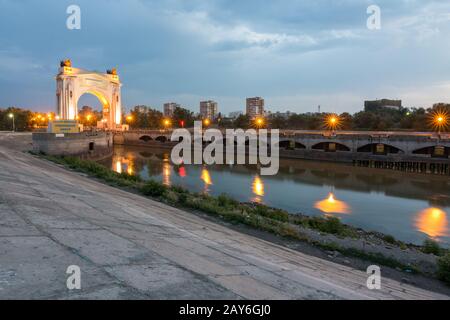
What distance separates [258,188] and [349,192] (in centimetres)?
847

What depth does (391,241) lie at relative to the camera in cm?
1506

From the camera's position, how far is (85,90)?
9044cm

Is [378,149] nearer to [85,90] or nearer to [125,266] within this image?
[125,266]


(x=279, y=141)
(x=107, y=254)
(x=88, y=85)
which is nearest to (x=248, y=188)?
(x=107, y=254)

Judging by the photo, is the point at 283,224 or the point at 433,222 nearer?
the point at 283,224

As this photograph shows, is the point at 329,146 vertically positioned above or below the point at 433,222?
above

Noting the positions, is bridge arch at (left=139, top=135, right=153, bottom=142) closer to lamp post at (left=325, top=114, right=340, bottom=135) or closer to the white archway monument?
the white archway monument

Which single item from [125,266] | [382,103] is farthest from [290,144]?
[382,103]

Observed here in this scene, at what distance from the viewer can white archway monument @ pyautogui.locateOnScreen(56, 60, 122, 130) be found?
85312 millimetres

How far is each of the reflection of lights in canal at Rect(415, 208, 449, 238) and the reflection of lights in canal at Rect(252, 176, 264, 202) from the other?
1079 centimetres

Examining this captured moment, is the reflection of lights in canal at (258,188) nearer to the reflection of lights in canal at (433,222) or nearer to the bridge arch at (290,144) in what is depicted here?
the reflection of lights in canal at (433,222)

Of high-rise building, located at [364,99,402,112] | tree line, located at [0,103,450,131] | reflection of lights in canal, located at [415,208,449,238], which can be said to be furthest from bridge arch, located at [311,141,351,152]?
high-rise building, located at [364,99,402,112]

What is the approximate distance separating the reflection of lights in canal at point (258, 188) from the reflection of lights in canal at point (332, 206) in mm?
4450
